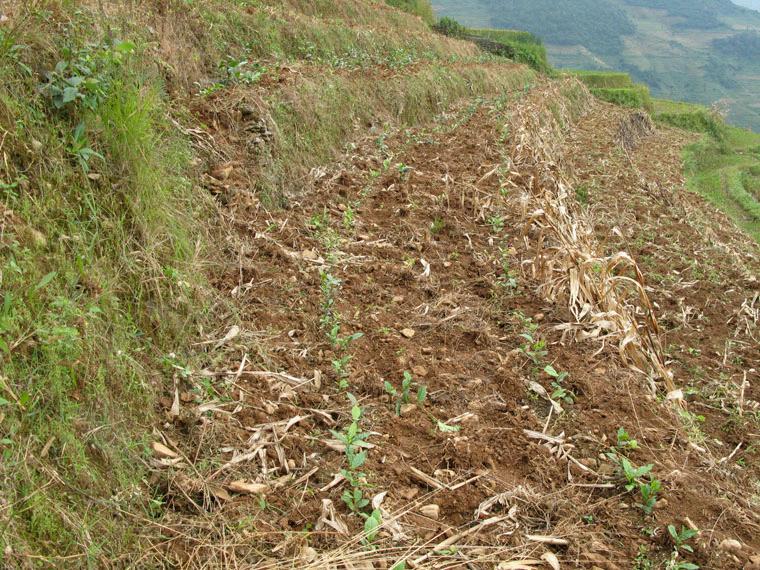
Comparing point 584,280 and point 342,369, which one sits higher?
point 584,280

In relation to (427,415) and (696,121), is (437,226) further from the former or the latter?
(696,121)

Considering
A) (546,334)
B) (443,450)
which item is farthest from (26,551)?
(546,334)

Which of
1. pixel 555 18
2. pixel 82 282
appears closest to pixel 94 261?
pixel 82 282

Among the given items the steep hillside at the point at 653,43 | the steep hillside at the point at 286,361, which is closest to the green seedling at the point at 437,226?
the steep hillside at the point at 286,361

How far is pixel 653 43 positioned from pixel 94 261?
588 feet

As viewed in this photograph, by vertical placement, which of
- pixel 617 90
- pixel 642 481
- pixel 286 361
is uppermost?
pixel 642 481

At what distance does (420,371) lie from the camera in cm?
297

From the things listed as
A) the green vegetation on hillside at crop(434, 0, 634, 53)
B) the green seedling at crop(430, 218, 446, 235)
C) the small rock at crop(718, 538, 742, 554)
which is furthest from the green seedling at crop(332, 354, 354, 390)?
the green vegetation on hillside at crop(434, 0, 634, 53)

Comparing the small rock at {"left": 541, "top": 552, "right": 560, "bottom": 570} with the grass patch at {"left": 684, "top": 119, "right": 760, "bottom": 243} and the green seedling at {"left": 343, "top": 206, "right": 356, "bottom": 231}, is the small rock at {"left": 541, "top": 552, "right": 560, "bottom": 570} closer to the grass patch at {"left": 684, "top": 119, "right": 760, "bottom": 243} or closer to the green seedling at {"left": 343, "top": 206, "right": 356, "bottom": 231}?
the green seedling at {"left": 343, "top": 206, "right": 356, "bottom": 231}

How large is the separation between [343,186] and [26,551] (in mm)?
3969

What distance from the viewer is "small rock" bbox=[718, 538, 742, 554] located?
6.99 feet

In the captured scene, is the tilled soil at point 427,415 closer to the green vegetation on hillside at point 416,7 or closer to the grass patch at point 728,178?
the grass patch at point 728,178

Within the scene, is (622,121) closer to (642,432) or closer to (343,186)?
(343,186)

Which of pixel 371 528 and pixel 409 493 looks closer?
pixel 371 528
